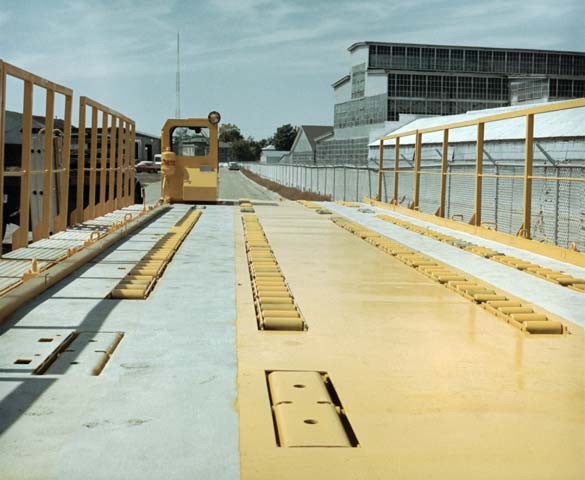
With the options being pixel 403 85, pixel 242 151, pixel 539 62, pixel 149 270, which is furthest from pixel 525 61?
pixel 242 151

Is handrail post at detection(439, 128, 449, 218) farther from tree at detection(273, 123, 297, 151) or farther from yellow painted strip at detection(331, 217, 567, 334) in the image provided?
tree at detection(273, 123, 297, 151)

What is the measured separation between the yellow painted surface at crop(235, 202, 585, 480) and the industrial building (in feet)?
253

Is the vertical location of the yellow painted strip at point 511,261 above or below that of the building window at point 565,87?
below

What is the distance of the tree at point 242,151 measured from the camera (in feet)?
630

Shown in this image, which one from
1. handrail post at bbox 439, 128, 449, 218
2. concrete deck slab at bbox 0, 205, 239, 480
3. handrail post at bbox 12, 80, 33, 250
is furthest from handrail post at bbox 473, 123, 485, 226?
handrail post at bbox 12, 80, 33, 250

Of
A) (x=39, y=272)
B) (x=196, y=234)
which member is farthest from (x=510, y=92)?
(x=39, y=272)

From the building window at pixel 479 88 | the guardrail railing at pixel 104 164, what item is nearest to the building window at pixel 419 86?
the building window at pixel 479 88

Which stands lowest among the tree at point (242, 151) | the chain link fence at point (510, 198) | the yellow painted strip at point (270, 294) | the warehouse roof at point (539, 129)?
the yellow painted strip at point (270, 294)

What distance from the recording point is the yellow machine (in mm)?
23422

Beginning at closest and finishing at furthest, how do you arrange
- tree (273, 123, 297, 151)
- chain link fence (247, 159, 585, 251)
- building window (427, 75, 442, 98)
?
1. chain link fence (247, 159, 585, 251)
2. building window (427, 75, 442, 98)
3. tree (273, 123, 297, 151)

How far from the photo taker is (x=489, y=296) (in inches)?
296

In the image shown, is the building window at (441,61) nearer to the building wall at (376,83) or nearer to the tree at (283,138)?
the building wall at (376,83)

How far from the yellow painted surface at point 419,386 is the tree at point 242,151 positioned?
186 m

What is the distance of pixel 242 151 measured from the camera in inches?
7584
